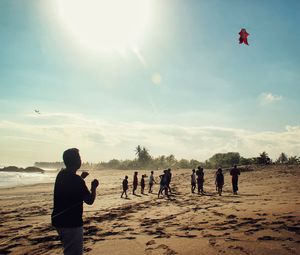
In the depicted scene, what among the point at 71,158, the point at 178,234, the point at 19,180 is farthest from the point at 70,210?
the point at 19,180

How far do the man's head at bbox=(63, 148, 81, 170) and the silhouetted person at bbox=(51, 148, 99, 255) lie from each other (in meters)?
0.09

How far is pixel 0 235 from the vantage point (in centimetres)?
875

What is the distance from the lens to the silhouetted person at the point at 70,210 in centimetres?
414

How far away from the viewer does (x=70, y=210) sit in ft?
13.8

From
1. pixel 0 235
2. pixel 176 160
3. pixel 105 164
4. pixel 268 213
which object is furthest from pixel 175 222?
pixel 105 164

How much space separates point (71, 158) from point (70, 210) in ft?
2.53

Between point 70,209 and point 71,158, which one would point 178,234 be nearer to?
point 70,209

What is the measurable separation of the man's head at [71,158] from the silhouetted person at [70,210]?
92 millimetres

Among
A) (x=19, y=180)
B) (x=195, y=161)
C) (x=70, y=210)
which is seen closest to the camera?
(x=70, y=210)

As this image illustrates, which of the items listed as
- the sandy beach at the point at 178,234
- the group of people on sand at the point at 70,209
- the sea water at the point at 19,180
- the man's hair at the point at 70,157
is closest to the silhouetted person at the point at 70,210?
the group of people on sand at the point at 70,209

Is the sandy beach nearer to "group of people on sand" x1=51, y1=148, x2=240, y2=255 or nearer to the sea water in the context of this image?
"group of people on sand" x1=51, y1=148, x2=240, y2=255

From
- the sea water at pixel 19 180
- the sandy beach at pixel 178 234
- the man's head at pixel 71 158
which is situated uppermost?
the man's head at pixel 71 158

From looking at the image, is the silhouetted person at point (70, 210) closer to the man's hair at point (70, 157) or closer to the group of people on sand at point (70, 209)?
the group of people on sand at point (70, 209)

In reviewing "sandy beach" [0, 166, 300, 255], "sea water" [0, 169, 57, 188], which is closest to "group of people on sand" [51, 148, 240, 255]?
"sandy beach" [0, 166, 300, 255]
